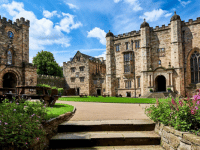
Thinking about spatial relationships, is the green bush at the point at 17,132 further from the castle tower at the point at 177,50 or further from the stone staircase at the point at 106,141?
the castle tower at the point at 177,50

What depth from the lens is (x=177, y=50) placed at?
28.0 meters

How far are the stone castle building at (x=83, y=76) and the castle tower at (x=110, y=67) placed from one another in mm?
4600

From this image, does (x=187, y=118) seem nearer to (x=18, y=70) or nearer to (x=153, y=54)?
(x=18, y=70)

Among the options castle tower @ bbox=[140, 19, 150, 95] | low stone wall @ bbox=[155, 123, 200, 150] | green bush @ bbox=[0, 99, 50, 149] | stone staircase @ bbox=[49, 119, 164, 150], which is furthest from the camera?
castle tower @ bbox=[140, 19, 150, 95]

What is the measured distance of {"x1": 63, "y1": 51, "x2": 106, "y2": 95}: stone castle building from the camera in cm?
4134

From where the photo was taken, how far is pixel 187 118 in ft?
13.9

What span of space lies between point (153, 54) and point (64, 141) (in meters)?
30.6

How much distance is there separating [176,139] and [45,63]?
44790 mm

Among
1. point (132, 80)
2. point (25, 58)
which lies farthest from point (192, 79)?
point (25, 58)

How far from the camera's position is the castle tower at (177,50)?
1092 inches

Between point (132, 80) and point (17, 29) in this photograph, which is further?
point (132, 80)

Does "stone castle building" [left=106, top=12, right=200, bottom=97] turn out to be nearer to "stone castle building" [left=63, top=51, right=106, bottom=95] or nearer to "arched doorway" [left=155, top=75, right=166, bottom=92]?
"arched doorway" [left=155, top=75, right=166, bottom=92]

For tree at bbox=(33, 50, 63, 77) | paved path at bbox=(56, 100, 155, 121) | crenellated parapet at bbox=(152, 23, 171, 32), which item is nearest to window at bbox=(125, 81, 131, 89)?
crenellated parapet at bbox=(152, 23, 171, 32)

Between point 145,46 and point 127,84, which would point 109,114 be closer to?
point 145,46
